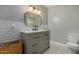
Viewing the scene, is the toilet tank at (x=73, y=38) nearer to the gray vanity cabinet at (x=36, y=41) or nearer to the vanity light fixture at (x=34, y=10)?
the gray vanity cabinet at (x=36, y=41)

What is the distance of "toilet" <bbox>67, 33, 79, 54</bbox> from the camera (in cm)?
142

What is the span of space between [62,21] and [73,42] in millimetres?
362

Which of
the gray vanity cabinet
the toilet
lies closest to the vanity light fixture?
the gray vanity cabinet

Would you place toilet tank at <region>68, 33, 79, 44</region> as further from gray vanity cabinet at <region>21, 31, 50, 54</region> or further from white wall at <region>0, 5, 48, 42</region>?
white wall at <region>0, 5, 48, 42</region>

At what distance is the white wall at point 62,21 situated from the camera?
1.40 m

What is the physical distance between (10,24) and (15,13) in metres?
0.17

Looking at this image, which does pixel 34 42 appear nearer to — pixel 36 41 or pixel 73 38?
pixel 36 41

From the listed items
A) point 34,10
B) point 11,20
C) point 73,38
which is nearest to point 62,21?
point 73,38

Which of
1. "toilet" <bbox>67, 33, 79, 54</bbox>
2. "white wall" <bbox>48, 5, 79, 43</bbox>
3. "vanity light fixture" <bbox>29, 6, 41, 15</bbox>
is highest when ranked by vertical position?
"vanity light fixture" <bbox>29, 6, 41, 15</bbox>

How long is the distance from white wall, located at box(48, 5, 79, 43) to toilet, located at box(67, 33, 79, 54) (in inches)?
2.3

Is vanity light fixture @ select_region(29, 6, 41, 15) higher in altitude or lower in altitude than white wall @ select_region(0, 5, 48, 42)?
higher

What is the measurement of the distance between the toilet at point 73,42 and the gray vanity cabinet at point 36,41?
32cm
